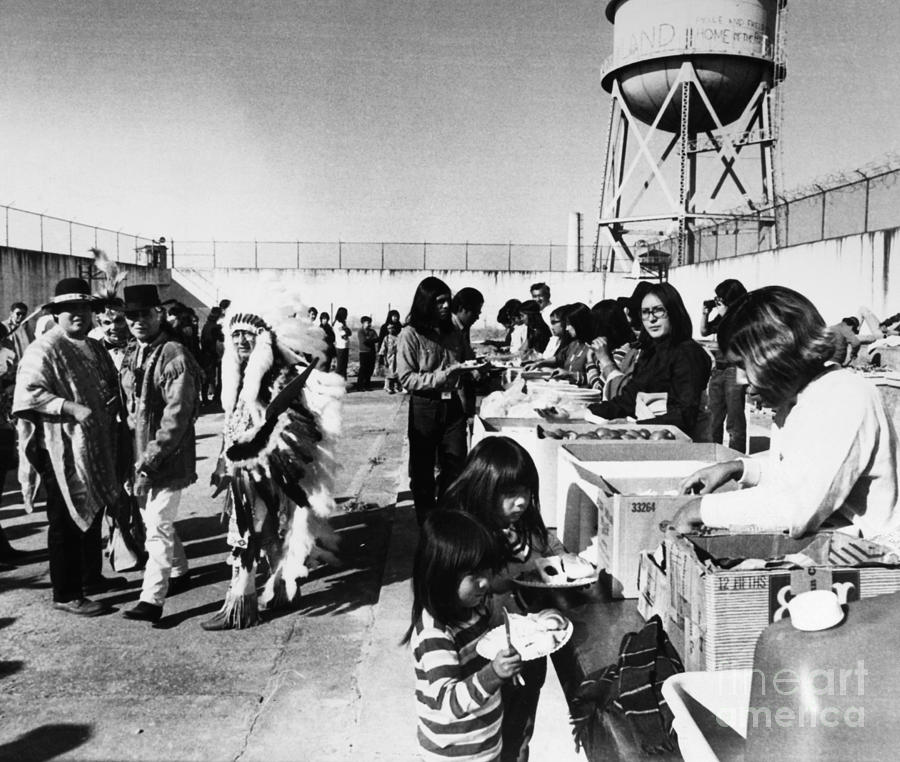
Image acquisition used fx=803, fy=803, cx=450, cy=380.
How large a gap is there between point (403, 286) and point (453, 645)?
1222 inches

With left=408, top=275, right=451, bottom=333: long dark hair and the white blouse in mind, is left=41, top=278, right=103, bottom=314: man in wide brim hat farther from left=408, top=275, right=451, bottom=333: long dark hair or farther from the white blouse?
the white blouse

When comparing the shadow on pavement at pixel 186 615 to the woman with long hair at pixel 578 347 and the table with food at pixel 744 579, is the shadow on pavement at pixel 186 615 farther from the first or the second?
the woman with long hair at pixel 578 347

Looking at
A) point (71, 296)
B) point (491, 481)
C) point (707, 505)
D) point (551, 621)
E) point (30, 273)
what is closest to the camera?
point (551, 621)

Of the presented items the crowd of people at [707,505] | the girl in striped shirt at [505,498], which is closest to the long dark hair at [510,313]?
the girl in striped shirt at [505,498]

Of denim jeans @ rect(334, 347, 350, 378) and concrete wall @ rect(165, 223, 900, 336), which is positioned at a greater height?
concrete wall @ rect(165, 223, 900, 336)

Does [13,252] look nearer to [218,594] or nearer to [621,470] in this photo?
[218,594]

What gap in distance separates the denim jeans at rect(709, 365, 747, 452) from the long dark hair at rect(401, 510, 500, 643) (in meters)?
6.32

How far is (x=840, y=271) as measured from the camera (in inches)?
582

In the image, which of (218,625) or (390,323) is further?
(390,323)

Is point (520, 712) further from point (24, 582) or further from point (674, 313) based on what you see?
point (24, 582)

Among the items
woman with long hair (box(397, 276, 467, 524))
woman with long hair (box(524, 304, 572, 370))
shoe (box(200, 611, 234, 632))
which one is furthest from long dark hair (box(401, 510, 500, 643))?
woman with long hair (box(524, 304, 572, 370))

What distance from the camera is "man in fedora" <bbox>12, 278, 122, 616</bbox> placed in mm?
4902

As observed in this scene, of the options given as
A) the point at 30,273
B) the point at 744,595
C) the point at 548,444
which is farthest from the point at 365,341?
the point at 744,595

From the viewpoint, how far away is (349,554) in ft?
19.9
